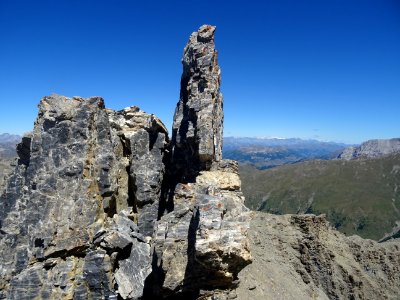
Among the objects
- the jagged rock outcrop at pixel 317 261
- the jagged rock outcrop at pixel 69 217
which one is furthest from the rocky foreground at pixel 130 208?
the jagged rock outcrop at pixel 317 261

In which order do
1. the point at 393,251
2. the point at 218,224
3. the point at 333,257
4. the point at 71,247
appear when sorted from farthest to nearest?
1. the point at 393,251
2. the point at 333,257
3. the point at 71,247
4. the point at 218,224

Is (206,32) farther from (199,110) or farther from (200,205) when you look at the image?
(200,205)

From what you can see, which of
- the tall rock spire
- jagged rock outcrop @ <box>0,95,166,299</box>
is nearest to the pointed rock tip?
the tall rock spire

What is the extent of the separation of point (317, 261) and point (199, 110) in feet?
135

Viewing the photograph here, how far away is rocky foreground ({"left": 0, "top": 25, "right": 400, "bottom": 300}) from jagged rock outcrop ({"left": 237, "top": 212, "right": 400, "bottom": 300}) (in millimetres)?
6623

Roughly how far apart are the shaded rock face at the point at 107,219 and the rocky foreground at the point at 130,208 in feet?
0.31

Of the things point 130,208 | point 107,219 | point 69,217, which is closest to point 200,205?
point 107,219

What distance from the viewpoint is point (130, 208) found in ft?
129

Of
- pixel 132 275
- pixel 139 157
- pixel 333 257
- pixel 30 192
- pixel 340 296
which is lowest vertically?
pixel 340 296

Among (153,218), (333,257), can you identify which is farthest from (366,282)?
(153,218)

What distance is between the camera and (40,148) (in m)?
34.0

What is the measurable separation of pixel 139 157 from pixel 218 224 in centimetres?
1669

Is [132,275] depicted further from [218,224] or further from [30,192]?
[30,192]

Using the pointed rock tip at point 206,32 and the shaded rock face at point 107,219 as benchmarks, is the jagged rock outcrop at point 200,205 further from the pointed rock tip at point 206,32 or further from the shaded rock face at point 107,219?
the shaded rock face at point 107,219
